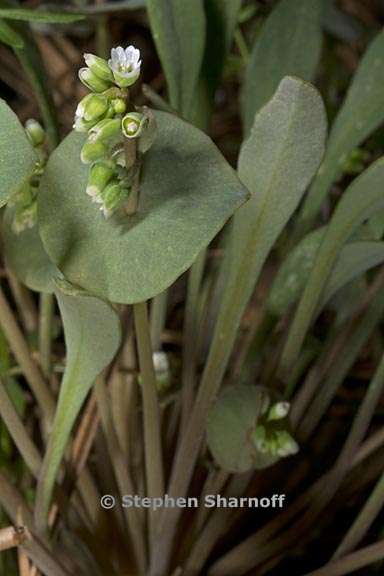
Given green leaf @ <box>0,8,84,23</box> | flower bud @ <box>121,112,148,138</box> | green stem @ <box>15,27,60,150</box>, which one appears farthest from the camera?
green stem @ <box>15,27,60,150</box>

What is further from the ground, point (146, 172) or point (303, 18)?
point (303, 18)

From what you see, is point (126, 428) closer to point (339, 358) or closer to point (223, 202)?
point (339, 358)

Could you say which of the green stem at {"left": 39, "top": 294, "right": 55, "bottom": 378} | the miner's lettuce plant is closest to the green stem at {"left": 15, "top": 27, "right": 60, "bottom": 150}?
the miner's lettuce plant

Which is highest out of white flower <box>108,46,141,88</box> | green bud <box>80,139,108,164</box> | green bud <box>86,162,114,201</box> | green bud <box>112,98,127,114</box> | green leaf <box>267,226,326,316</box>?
white flower <box>108,46,141,88</box>

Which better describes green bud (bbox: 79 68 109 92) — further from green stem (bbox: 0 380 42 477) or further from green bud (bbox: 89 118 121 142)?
green stem (bbox: 0 380 42 477)

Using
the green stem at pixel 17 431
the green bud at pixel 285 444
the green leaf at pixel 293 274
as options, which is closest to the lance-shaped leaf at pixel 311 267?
the green leaf at pixel 293 274

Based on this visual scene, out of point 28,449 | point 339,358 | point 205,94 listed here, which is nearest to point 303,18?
point 205,94

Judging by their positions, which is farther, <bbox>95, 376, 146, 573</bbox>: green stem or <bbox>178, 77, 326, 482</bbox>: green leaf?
<bbox>95, 376, 146, 573</bbox>: green stem
